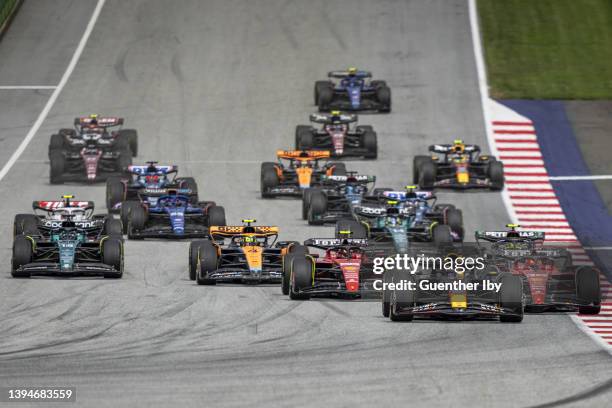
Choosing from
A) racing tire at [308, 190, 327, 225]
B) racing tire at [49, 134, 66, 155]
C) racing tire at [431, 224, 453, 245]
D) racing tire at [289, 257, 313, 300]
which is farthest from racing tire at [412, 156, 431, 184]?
racing tire at [289, 257, 313, 300]

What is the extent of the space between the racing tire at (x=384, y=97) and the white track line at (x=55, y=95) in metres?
11.7

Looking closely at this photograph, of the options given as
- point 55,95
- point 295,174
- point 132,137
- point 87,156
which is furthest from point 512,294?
point 55,95

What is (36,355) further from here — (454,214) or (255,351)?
(454,214)

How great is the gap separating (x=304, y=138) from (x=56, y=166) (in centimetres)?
797

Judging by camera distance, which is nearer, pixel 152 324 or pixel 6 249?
pixel 152 324

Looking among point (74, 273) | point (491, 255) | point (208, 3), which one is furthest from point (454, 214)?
point (208, 3)

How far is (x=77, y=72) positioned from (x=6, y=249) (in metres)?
25.0

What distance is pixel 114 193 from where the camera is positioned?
43.2m

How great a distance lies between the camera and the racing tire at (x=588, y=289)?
30.0 m

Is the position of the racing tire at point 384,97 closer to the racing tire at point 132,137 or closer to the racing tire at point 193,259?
the racing tire at point 132,137

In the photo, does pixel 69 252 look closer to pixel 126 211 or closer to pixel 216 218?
pixel 216 218

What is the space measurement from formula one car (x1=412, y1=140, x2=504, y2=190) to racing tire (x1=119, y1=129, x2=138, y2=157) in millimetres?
9282

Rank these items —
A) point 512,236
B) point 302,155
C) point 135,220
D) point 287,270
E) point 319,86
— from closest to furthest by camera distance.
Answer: point 287,270 → point 512,236 → point 135,220 → point 302,155 → point 319,86

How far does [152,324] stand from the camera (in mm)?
29891
